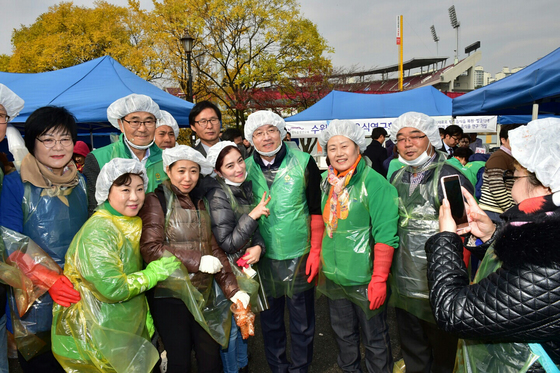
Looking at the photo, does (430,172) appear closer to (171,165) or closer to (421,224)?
(421,224)

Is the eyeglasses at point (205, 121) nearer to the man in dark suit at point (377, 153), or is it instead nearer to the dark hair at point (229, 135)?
the dark hair at point (229, 135)

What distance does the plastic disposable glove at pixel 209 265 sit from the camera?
212 cm

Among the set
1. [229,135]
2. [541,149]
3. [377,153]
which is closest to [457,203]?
[541,149]

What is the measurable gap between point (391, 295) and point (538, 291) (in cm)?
152

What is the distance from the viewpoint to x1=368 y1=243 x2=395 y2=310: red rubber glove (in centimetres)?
232

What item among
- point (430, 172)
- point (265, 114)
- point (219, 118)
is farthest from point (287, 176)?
point (219, 118)

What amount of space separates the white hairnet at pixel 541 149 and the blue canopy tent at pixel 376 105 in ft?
37.4

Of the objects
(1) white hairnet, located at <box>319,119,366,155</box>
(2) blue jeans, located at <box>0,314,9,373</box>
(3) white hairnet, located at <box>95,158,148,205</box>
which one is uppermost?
(1) white hairnet, located at <box>319,119,366,155</box>

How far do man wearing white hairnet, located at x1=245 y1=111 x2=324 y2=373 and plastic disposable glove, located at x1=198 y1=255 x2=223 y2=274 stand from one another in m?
0.59

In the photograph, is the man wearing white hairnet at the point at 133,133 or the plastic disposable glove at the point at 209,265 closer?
the plastic disposable glove at the point at 209,265

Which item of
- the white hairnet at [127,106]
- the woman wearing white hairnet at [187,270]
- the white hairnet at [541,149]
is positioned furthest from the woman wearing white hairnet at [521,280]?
the white hairnet at [127,106]

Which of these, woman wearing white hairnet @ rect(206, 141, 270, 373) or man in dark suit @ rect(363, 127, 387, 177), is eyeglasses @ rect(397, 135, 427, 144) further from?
man in dark suit @ rect(363, 127, 387, 177)

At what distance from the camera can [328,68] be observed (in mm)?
21953

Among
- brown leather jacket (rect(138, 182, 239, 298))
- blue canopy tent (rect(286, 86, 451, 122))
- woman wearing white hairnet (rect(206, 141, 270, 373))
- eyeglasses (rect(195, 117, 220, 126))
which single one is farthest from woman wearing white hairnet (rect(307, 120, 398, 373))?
blue canopy tent (rect(286, 86, 451, 122))
